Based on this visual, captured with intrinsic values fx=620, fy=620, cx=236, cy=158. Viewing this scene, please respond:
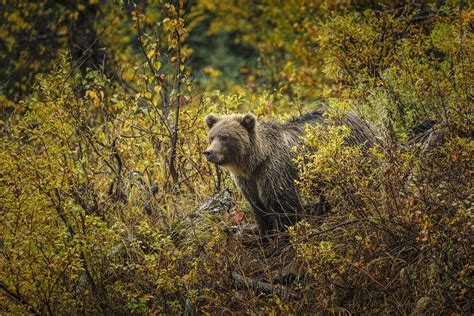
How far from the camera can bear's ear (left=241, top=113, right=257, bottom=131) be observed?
258 inches

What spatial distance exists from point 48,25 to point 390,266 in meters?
10.3

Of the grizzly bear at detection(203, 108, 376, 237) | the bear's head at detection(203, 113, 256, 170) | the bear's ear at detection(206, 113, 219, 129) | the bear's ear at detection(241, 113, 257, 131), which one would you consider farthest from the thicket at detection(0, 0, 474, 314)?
the bear's ear at detection(241, 113, 257, 131)

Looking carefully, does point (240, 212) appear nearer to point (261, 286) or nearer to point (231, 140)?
point (231, 140)

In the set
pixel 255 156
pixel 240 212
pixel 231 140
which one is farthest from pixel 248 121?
pixel 240 212

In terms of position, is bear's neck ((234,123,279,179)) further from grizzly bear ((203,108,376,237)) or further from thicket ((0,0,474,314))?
thicket ((0,0,474,314))

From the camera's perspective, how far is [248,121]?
6574 mm

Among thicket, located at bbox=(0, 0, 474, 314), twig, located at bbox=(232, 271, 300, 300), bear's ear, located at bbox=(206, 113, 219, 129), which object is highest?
bear's ear, located at bbox=(206, 113, 219, 129)

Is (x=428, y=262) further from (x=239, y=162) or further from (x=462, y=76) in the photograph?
(x=239, y=162)

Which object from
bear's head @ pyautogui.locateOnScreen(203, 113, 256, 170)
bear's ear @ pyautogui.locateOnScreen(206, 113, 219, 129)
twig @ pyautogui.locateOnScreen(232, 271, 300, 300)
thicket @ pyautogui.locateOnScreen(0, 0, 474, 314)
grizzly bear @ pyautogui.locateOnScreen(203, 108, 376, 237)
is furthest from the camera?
bear's ear @ pyautogui.locateOnScreen(206, 113, 219, 129)

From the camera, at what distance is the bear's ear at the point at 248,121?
6547 mm

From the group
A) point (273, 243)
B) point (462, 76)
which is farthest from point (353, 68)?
point (273, 243)

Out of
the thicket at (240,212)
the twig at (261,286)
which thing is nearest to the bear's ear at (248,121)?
the thicket at (240,212)

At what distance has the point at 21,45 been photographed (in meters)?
13.2

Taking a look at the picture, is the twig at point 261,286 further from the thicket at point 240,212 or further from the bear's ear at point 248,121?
the bear's ear at point 248,121
